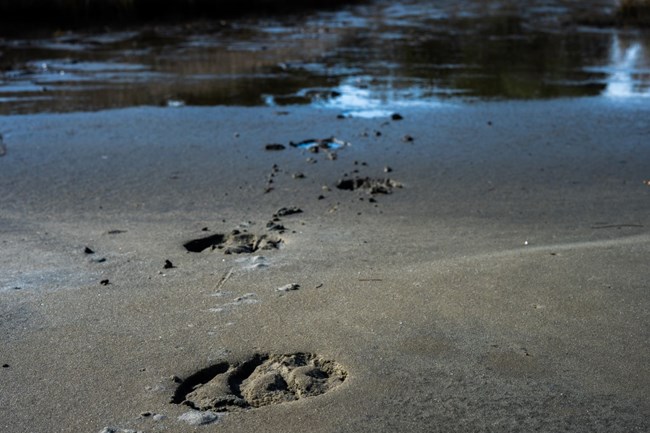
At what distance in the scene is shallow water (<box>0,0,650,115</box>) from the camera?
997 cm

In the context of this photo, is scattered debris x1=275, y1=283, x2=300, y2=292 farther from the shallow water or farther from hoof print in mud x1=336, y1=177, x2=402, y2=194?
the shallow water

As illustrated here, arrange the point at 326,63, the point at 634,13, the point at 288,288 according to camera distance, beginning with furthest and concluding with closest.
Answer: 1. the point at 634,13
2. the point at 326,63
3. the point at 288,288

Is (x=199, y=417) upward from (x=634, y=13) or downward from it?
downward

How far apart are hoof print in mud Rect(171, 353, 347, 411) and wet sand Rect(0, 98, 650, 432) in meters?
0.03

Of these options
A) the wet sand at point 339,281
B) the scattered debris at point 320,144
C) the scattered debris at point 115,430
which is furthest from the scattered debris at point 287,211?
the scattered debris at point 115,430

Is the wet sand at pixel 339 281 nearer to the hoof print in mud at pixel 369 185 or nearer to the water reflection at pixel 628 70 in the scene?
the hoof print in mud at pixel 369 185

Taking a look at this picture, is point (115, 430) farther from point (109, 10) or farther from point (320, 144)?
point (109, 10)

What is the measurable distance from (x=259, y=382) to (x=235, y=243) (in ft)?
5.83

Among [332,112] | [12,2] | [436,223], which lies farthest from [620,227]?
[12,2]

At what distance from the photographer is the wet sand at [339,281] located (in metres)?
3.15

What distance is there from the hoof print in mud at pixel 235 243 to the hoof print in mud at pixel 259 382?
55.3 inches

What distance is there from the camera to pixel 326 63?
497 inches

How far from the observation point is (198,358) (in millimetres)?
3498

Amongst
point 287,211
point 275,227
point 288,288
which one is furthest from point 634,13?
point 288,288
